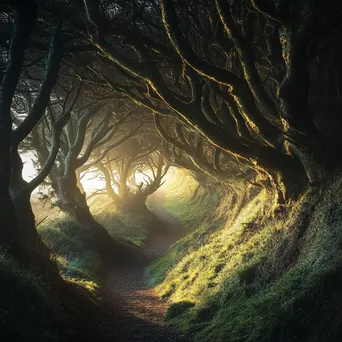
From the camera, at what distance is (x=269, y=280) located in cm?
730

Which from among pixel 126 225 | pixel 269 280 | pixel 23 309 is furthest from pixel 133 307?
pixel 126 225

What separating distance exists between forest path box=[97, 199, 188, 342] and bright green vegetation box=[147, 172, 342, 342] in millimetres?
402

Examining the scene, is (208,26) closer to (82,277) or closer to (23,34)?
(23,34)

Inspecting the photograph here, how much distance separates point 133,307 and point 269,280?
14.6 ft

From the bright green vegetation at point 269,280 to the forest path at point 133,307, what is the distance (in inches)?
15.8

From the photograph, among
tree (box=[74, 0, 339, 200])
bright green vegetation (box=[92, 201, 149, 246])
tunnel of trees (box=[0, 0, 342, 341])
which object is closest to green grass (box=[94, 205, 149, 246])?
bright green vegetation (box=[92, 201, 149, 246])

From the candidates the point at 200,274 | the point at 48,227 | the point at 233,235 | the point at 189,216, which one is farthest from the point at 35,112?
the point at 189,216

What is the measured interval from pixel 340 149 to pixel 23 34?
7088mm

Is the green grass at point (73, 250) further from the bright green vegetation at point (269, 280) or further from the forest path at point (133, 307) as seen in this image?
the bright green vegetation at point (269, 280)

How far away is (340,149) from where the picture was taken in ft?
24.4

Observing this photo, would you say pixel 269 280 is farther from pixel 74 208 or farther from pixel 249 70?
pixel 74 208

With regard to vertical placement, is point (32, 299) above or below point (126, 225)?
below

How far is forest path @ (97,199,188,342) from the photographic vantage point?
24.4 feet

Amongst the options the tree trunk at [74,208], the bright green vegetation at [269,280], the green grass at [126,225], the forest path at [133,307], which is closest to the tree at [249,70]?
the bright green vegetation at [269,280]
